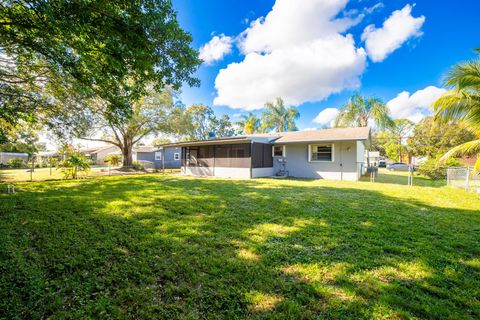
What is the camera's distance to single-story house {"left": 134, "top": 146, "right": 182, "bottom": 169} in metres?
29.2

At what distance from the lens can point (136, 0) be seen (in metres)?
4.43

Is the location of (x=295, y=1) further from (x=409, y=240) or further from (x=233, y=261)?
(x=233, y=261)

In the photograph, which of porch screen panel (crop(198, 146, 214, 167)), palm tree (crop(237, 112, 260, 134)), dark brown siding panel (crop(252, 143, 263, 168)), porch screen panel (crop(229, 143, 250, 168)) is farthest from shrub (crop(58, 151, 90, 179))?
palm tree (crop(237, 112, 260, 134))

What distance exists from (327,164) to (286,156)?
2715 millimetres

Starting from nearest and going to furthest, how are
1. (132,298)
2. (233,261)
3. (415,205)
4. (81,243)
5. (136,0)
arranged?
(132,298) → (233,261) → (81,243) → (136,0) → (415,205)

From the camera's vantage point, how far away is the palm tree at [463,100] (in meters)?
6.16

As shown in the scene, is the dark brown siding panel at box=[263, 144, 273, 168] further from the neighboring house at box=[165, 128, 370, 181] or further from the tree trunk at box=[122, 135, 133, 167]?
the tree trunk at box=[122, 135, 133, 167]

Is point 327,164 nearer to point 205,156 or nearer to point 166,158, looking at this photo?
point 205,156

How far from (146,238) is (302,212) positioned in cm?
365

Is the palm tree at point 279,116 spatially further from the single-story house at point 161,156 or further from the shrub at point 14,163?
the shrub at point 14,163

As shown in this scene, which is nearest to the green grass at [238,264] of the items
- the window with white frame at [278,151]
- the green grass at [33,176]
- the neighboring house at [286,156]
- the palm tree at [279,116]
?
the neighboring house at [286,156]

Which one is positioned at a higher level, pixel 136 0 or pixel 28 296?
pixel 136 0

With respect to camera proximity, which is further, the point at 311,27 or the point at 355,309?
the point at 311,27

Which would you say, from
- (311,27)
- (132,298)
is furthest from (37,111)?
(311,27)
